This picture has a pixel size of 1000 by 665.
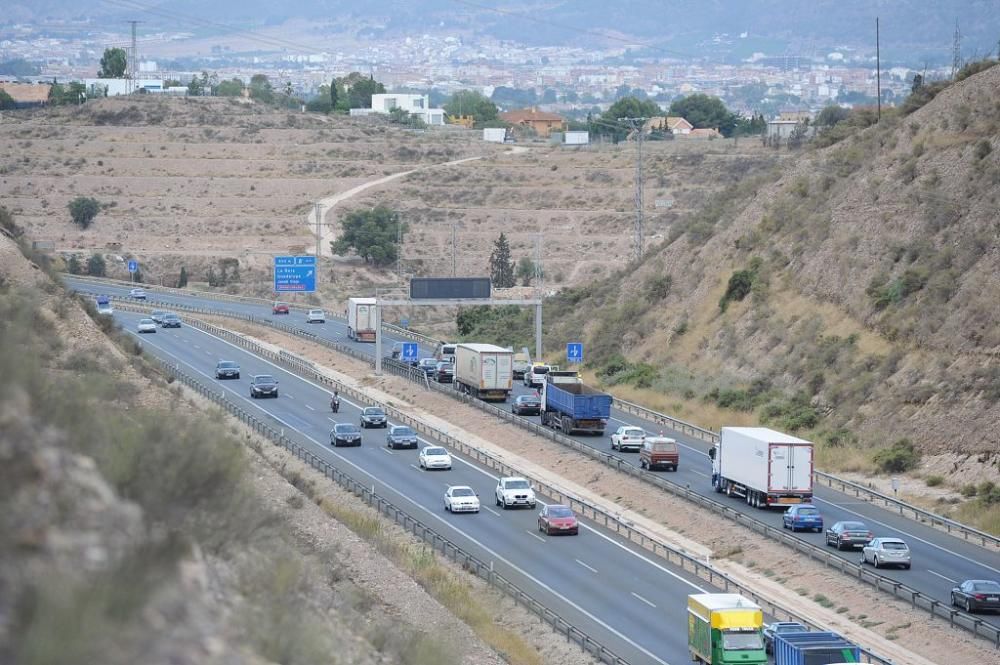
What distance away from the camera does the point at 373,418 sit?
206ft

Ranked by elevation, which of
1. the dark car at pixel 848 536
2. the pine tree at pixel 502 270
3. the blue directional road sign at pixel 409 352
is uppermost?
the pine tree at pixel 502 270

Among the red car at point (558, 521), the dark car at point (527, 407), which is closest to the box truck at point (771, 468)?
the red car at point (558, 521)

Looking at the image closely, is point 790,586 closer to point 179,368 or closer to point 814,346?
point 814,346

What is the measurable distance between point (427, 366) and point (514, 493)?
103 feet

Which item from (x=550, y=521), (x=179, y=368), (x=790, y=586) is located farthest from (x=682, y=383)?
(x=790, y=586)

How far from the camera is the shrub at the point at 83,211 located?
139 meters

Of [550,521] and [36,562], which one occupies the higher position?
[36,562]

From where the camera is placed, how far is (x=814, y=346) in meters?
66.6

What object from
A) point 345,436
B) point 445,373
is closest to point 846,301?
point 445,373

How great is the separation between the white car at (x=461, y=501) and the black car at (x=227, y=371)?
95.0 feet

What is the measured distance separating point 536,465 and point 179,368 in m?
24.3

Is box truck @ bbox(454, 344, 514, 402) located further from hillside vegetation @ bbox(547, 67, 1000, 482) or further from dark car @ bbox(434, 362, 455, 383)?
hillside vegetation @ bbox(547, 67, 1000, 482)

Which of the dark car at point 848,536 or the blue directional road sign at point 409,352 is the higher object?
the blue directional road sign at point 409,352

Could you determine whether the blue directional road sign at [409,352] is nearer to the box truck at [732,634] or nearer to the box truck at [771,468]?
the box truck at [771,468]
